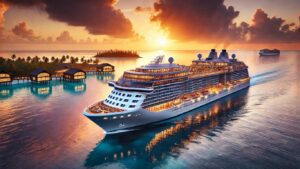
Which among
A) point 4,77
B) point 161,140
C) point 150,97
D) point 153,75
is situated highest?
point 153,75

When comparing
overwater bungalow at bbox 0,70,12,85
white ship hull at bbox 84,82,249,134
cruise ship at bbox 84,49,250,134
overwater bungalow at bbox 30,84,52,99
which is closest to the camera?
white ship hull at bbox 84,82,249,134

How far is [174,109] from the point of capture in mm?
46031

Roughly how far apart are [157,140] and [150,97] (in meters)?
7.94

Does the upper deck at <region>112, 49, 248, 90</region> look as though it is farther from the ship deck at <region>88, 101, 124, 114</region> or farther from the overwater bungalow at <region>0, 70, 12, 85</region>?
the overwater bungalow at <region>0, 70, 12, 85</region>

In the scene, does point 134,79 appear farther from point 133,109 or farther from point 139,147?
point 139,147

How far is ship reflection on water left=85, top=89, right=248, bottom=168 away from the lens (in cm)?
3077

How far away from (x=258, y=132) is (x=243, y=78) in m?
50.4

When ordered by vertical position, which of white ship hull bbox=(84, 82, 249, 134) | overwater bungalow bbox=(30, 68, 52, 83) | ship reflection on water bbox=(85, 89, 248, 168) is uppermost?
overwater bungalow bbox=(30, 68, 52, 83)

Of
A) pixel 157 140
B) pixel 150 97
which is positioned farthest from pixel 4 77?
pixel 157 140

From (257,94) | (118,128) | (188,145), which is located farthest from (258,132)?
(257,94)

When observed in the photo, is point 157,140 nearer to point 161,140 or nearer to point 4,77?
point 161,140

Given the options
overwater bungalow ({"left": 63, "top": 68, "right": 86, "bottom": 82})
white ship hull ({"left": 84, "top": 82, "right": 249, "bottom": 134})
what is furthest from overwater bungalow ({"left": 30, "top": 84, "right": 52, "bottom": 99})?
white ship hull ({"left": 84, "top": 82, "right": 249, "bottom": 134})

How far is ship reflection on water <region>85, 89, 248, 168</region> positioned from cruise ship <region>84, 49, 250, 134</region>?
72.3 inches

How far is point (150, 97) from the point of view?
4125cm
